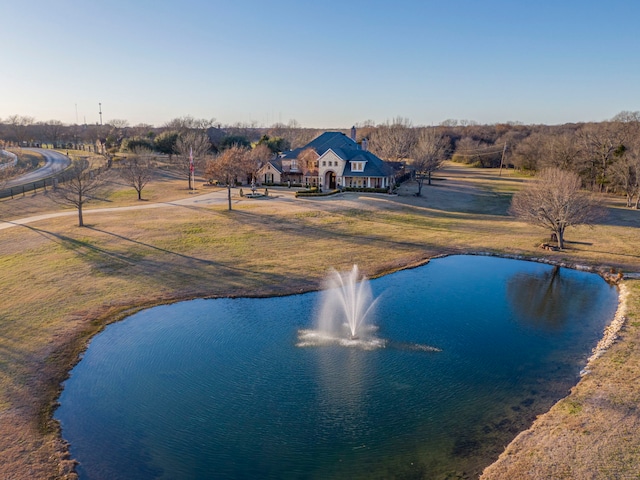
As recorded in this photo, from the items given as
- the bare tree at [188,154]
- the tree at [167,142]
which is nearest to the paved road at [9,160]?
the bare tree at [188,154]

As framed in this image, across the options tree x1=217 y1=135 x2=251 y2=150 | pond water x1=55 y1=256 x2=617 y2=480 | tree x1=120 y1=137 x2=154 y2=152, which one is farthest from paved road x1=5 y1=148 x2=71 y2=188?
pond water x1=55 y1=256 x2=617 y2=480

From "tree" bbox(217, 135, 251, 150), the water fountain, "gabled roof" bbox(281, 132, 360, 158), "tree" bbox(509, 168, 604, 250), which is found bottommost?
the water fountain

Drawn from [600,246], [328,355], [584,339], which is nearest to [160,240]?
[328,355]

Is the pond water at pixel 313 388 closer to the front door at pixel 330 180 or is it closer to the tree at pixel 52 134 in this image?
the front door at pixel 330 180

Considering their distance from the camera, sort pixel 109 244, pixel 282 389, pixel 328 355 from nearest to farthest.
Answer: pixel 282 389 → pixel 328 355 → pixel 109 244

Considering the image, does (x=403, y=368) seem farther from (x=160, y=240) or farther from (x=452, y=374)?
(x=160, y=240)

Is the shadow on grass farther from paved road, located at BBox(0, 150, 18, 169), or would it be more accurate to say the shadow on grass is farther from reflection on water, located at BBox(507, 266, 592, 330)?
paved road, located at BBox(0, 150, 18, 169)
